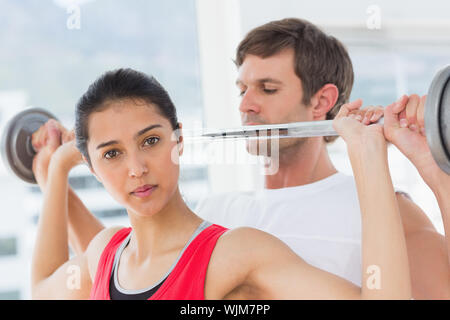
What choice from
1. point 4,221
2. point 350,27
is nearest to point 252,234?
point 350,27

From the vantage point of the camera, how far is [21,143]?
993 millimetres

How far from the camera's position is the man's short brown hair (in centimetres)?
94

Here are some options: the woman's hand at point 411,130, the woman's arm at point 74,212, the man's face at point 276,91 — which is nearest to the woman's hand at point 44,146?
the woman's arm at point 74,212

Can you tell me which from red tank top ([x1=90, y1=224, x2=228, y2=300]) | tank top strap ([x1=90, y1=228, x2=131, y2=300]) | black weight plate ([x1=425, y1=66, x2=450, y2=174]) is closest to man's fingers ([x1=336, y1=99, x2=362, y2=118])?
black weight plate ([x1=425, y1=66, x2=450, y2=174])

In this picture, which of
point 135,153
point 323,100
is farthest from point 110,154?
point 323,100

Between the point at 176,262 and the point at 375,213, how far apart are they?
257mm

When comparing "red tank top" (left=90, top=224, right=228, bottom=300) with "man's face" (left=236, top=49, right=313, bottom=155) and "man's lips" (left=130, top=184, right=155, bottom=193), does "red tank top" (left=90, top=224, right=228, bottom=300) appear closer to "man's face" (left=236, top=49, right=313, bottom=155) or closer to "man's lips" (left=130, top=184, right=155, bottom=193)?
"man's lips" (left=130, top=184, right=155, bottom=193)

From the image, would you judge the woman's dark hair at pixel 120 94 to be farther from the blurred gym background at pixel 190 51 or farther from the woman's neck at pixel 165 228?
the blurred gym background at pixel 190 51

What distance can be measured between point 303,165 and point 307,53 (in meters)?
0.21

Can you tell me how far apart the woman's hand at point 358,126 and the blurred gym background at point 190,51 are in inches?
20.7

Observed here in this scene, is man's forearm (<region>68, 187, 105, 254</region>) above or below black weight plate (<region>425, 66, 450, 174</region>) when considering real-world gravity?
Result: below

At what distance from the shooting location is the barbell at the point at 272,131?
56 centimetres

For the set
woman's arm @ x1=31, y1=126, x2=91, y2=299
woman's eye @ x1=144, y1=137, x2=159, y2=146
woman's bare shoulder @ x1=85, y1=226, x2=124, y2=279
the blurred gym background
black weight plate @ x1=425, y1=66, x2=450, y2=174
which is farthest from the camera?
the blurred gym background

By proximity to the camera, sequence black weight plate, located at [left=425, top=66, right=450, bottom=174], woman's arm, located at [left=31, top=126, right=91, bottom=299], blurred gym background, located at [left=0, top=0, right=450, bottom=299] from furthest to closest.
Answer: blurred gym background, located at [left=0, top=0, right=450, bottom=299], woman's arm, located at [left=31, top=126, right=91, bottom=299], black weight plate, located at [left=425, top=66, right=450, bottom=174]
